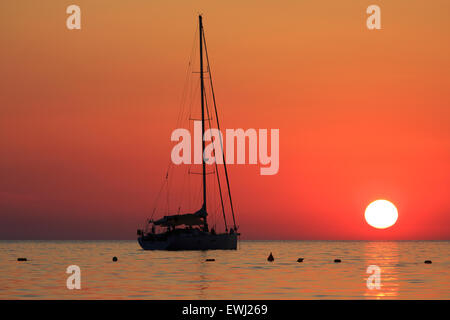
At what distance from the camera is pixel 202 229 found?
97000 millimetres

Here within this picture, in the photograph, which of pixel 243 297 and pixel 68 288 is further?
pixel 68 288

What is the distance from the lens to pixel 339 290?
46.4 m

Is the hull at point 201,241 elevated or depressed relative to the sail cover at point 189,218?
depressed

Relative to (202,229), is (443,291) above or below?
below

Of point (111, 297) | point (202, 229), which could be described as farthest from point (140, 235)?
point (111, 297)

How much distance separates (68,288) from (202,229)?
1971 inches

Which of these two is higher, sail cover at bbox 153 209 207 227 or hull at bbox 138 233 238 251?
sail cover at bbox 153 209 207 227

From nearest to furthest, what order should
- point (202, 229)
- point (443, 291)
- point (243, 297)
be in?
point (243, 297)
point (443, 291)
point (202, 229)

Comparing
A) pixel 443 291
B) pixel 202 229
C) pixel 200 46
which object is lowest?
pixel 443 291
